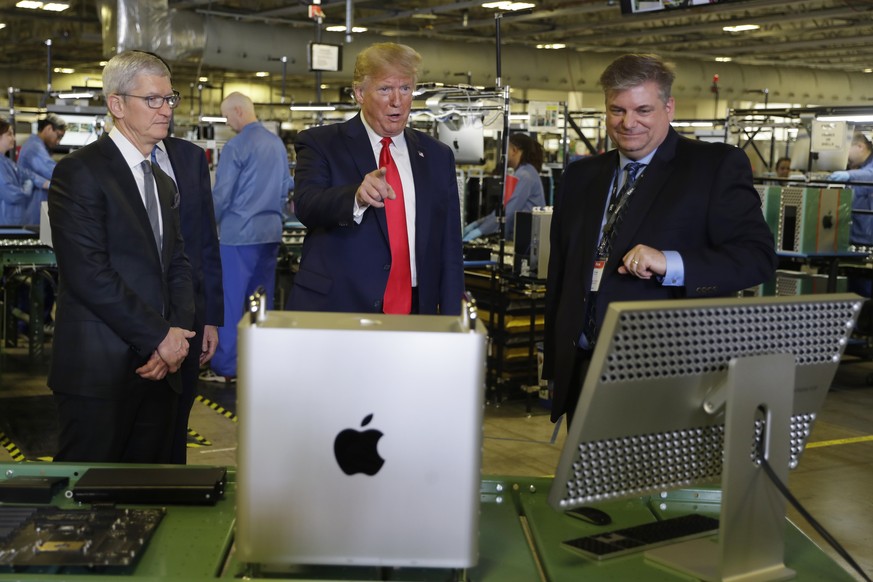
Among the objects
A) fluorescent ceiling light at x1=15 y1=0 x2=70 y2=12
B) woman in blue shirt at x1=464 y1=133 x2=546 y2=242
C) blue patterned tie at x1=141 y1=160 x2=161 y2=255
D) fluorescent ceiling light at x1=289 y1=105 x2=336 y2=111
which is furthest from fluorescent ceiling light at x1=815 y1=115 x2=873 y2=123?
fluorescent ceiling light at x1=15 y1=0 x2=70 y2=12

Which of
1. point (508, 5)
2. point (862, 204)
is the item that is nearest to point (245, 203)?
point (862, 204)

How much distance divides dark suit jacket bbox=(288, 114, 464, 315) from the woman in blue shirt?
12.7 feet

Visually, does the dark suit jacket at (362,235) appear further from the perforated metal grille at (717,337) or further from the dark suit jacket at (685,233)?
the perforated metal grille at (717,337)

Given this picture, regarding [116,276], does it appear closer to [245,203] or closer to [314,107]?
[245,203]

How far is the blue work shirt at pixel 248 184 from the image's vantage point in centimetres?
610

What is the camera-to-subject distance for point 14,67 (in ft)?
77.9

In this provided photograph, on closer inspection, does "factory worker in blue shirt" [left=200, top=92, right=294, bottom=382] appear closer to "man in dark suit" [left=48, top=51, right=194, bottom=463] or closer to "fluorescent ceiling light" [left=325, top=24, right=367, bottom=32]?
"man in dark suit" [left=48, top=51, right=194, bottom=463]

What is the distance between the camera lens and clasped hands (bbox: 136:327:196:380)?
2463mm

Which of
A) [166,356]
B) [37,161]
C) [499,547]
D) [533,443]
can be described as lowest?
[533,443]

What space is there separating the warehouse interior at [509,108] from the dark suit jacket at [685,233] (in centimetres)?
42

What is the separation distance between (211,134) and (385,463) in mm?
10610

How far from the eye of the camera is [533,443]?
5242 millimetres

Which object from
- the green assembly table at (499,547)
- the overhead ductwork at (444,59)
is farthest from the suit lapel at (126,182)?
the overhead ductwork at (444,59)

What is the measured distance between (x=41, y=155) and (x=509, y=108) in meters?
4.30
